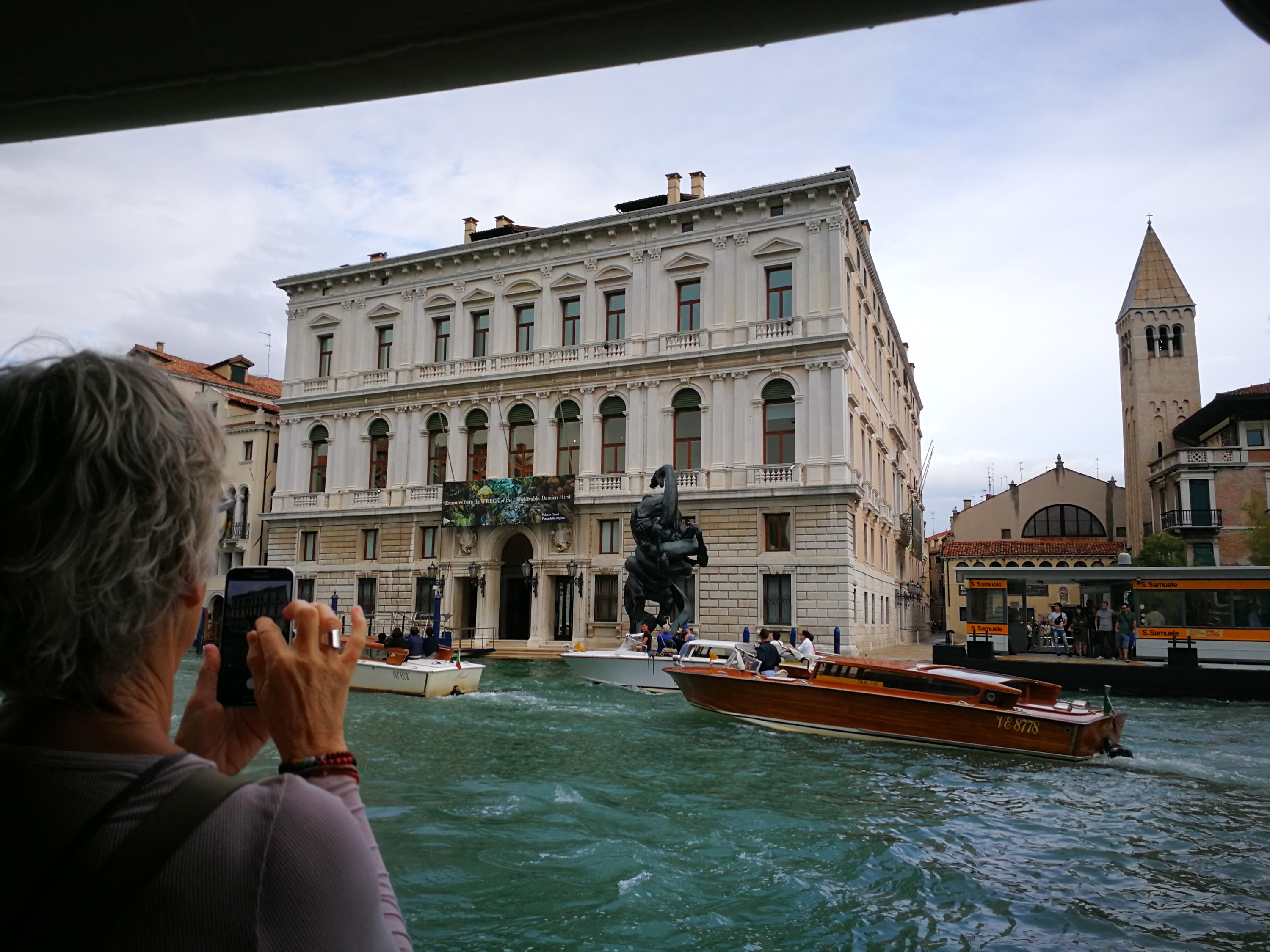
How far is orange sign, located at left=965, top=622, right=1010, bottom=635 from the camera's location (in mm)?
22656

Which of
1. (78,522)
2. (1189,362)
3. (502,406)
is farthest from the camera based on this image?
(1189,362)

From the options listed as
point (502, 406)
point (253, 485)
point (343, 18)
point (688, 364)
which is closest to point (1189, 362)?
point (688, 364)

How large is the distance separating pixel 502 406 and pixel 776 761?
22.7m

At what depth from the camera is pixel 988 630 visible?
2270cm

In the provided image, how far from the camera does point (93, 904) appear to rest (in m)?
1.10

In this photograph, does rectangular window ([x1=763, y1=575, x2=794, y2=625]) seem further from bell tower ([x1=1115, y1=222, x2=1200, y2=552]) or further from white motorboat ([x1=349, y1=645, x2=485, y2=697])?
bell tower ([x1=1115, y1=222, x2=1200, y2=552])

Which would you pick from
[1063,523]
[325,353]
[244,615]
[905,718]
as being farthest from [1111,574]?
[1063,523]

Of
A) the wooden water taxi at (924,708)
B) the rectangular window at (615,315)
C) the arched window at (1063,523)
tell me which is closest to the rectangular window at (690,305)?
the rectangular window at (615,315)

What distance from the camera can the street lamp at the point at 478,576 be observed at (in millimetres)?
31156

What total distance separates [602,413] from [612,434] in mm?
755

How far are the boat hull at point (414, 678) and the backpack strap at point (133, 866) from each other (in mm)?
16440

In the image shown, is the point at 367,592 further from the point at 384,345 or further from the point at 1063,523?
the point at 1063,523

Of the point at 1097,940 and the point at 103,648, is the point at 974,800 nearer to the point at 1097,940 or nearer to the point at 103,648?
the point at 1097,940

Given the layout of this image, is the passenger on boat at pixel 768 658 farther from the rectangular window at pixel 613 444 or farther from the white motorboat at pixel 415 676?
the rectangular window at pixel 613 444
